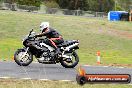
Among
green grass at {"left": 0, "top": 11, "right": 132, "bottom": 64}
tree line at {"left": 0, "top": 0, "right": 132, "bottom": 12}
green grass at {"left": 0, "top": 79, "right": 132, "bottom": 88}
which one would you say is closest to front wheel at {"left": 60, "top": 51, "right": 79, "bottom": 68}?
green grass at {"left": 0, "top": 79, "right": 132, "bottom": 88}

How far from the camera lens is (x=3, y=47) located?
98.8 ft

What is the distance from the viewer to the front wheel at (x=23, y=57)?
57.2ft

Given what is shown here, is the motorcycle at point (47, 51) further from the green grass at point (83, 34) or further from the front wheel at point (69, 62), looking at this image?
the green grass at point (83, 34)

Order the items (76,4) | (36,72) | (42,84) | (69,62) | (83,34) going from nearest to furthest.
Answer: (42,84) < (36,72) < (69,62) < (83,34) < (76,4)

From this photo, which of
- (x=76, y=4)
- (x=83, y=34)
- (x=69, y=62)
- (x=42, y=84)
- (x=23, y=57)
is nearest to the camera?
(x=42, y=84)

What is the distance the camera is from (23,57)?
17500 mm

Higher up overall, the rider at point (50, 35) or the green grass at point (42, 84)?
the rider at point (50, 35)

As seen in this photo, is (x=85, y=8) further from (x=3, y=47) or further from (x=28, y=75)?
(x=28, y=75)

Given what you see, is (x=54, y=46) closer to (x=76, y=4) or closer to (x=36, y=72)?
(x=36, y=72)

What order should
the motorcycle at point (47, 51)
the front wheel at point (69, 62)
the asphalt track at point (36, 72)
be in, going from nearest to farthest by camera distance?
the asphalt track at point (36, 72) < the motorcycle at point (47, 51) < the front wheel at point (69, 62)

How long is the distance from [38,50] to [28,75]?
3466mm

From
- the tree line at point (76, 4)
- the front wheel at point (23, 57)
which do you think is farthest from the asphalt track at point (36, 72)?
the tree line at point (76, 4)

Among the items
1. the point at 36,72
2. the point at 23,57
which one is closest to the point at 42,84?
the point at 36,72

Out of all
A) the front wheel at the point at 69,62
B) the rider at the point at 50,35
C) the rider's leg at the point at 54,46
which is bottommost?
the front wheel at the point at 69,62
